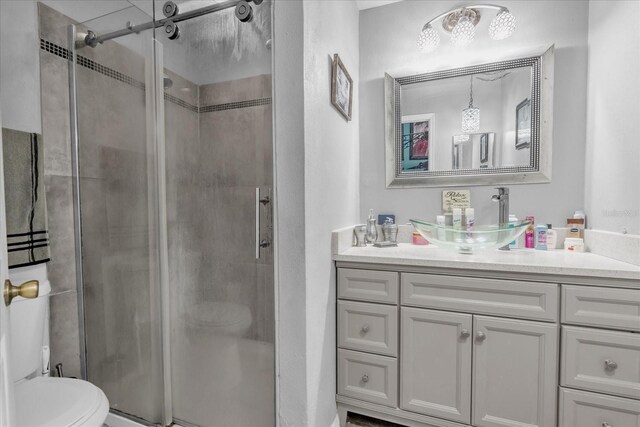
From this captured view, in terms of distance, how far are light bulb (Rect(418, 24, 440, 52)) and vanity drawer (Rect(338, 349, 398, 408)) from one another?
1696 mm

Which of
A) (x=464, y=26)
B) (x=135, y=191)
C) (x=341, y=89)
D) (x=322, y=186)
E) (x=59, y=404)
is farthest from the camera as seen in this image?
(x=464, y=26)

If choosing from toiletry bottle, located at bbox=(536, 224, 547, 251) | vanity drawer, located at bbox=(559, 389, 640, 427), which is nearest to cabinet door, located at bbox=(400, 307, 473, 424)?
vanity drawer, located at bbox=(559, 389, 640, 427)

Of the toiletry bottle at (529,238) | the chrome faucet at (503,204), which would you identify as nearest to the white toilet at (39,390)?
the chrome faucet at (503,204)

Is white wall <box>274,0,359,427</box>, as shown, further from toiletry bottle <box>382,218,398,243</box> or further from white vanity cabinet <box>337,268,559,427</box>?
toiletry bottle <box>382,218,398,243</box>

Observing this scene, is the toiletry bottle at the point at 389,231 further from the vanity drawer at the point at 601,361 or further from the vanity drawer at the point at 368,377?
the vanity drawer at the point at 601,361

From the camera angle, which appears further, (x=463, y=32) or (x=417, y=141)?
(x=417, y=141)

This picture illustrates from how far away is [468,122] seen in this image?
1786 millimetres

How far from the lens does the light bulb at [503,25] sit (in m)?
1.67

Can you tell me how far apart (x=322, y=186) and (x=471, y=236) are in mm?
748

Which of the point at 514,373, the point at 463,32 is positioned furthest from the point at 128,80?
the point at 514,373

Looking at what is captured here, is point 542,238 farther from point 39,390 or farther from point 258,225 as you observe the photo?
point 39,390

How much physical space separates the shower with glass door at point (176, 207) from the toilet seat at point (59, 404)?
0.41m

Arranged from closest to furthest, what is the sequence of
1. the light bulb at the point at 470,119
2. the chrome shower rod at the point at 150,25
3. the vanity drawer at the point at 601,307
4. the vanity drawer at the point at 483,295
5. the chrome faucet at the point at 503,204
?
1. the vanity drawer at the point at 601,307
2. the vanity drawer at the point at 483,295
3. the chrome shower rod at the point at 150,25
4. the chrome faucet at the point at 503,204
5. the light bulb at the point at 470,119

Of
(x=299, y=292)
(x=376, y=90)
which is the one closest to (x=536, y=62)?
(x=376, y=90)
